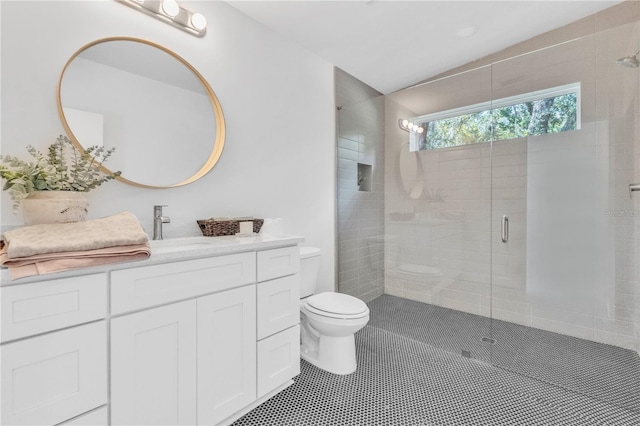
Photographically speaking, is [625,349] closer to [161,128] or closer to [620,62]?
[620,62]

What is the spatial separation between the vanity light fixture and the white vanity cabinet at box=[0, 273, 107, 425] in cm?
142

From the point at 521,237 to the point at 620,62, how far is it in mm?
1304

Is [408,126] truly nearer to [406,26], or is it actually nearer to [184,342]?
[406,26]

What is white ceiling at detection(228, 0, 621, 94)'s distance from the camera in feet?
6.95

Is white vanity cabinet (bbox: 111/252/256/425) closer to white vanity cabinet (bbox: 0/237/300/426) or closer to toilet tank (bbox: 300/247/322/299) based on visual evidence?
white vanity cabinet (bbox: 0/237/300/426)

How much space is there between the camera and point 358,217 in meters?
3.05

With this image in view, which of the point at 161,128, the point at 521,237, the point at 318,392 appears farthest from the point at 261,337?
the point at 521,237

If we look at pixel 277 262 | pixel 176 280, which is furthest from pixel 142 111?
pixel 277 262

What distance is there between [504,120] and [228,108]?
2135 millimetres

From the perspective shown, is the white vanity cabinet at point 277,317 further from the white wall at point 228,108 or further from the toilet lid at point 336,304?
the white wall at point 228,108

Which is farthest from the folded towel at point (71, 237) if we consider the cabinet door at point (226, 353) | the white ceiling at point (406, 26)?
the white ceiling at point (406, 26)

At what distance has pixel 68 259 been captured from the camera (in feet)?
3.24

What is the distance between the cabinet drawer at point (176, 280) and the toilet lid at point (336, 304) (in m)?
0.60

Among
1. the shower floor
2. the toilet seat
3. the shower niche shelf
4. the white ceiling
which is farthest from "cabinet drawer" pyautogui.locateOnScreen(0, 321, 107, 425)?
the shower niche shelf
